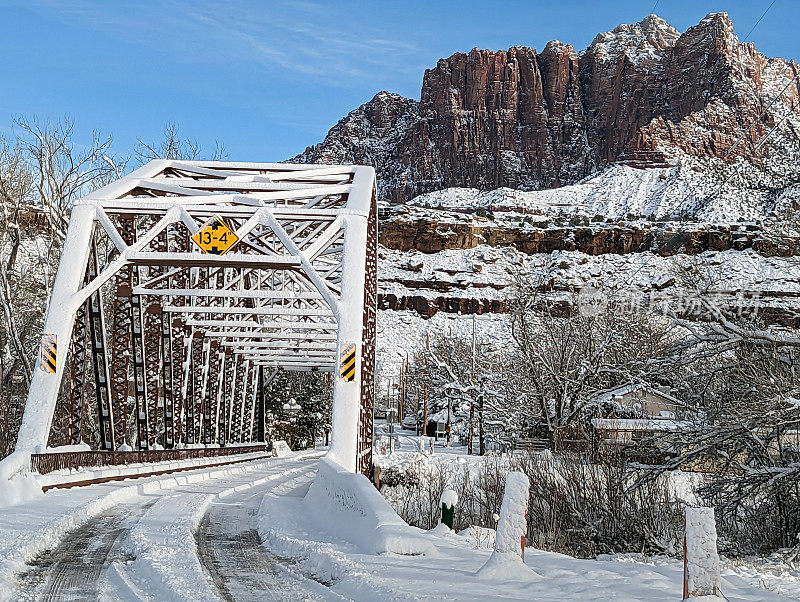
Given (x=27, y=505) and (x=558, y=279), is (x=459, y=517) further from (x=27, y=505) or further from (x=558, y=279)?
(x=558, y=279)

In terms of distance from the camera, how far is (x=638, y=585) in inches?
255

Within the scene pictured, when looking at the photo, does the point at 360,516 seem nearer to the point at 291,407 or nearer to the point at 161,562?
the point at 161,562

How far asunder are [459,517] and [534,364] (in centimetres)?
1700

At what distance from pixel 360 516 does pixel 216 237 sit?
9.29 meters

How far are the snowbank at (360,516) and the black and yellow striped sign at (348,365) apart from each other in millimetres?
2947

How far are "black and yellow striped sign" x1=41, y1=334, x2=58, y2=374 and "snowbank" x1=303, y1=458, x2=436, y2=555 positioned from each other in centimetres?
598

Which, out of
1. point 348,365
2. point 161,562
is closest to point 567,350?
point 348,365

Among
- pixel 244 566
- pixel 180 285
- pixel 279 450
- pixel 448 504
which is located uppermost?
pixel 180 285

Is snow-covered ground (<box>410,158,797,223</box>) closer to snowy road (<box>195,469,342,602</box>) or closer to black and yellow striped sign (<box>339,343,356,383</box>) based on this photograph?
black and yellow striped sign (<box>339,343,356,383</box>)

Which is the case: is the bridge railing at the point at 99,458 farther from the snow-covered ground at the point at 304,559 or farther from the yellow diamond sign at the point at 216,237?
the yellow diamond sign at the point at 216,237

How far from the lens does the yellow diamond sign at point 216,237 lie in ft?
54.2

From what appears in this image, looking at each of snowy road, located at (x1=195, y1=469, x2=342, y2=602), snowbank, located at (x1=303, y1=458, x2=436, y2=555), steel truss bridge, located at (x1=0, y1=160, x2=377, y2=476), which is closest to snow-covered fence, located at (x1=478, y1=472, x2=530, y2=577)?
snowbank, located at (x1=303, y1=458, x2=436, y2=555)

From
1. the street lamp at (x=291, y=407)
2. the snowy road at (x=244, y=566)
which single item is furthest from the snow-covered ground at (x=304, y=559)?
the street lamp at (x=291, y=407)

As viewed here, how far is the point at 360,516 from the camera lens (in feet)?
28.6
